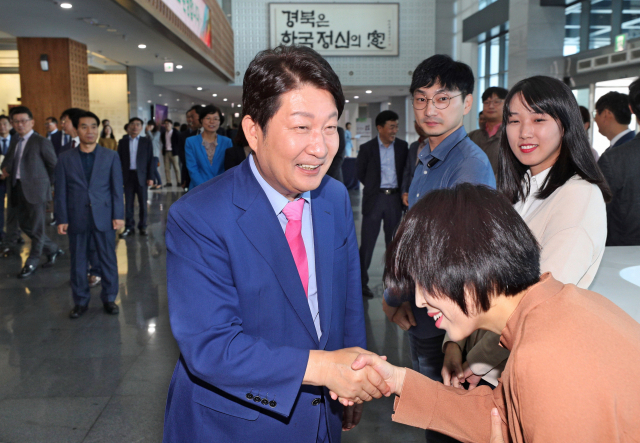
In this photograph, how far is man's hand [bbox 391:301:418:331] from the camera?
2.04m

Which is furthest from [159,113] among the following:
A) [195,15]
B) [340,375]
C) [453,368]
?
[340,375]

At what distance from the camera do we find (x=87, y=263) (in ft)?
14.2

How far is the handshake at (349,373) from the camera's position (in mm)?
1200

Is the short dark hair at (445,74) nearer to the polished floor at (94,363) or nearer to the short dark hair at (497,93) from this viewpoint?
the polished floor at (94,363)

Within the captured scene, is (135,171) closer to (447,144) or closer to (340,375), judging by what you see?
(447,144)

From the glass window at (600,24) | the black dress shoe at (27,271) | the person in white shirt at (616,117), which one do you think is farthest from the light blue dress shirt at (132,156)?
the glass window at (600,24)

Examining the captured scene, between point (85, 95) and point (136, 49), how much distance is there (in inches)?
77.6

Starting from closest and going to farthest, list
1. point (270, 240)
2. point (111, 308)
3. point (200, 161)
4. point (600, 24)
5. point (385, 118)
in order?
1. point (270, 240)
2. point (111, 308)
3. point (200, 161)
4. point (385, 118)
5. point (600, 24)

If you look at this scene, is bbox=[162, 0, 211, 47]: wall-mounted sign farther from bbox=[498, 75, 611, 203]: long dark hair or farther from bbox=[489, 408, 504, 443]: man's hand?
bbox=[489, 408, 504, 443]: man's hand

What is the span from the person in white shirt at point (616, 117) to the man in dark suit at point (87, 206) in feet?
13.9

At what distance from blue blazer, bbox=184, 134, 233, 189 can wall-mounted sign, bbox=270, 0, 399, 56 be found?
527 inches

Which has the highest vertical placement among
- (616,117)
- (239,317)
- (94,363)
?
(616,117)

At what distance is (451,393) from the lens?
A: 1308 millimetres

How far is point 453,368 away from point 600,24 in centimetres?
1045
